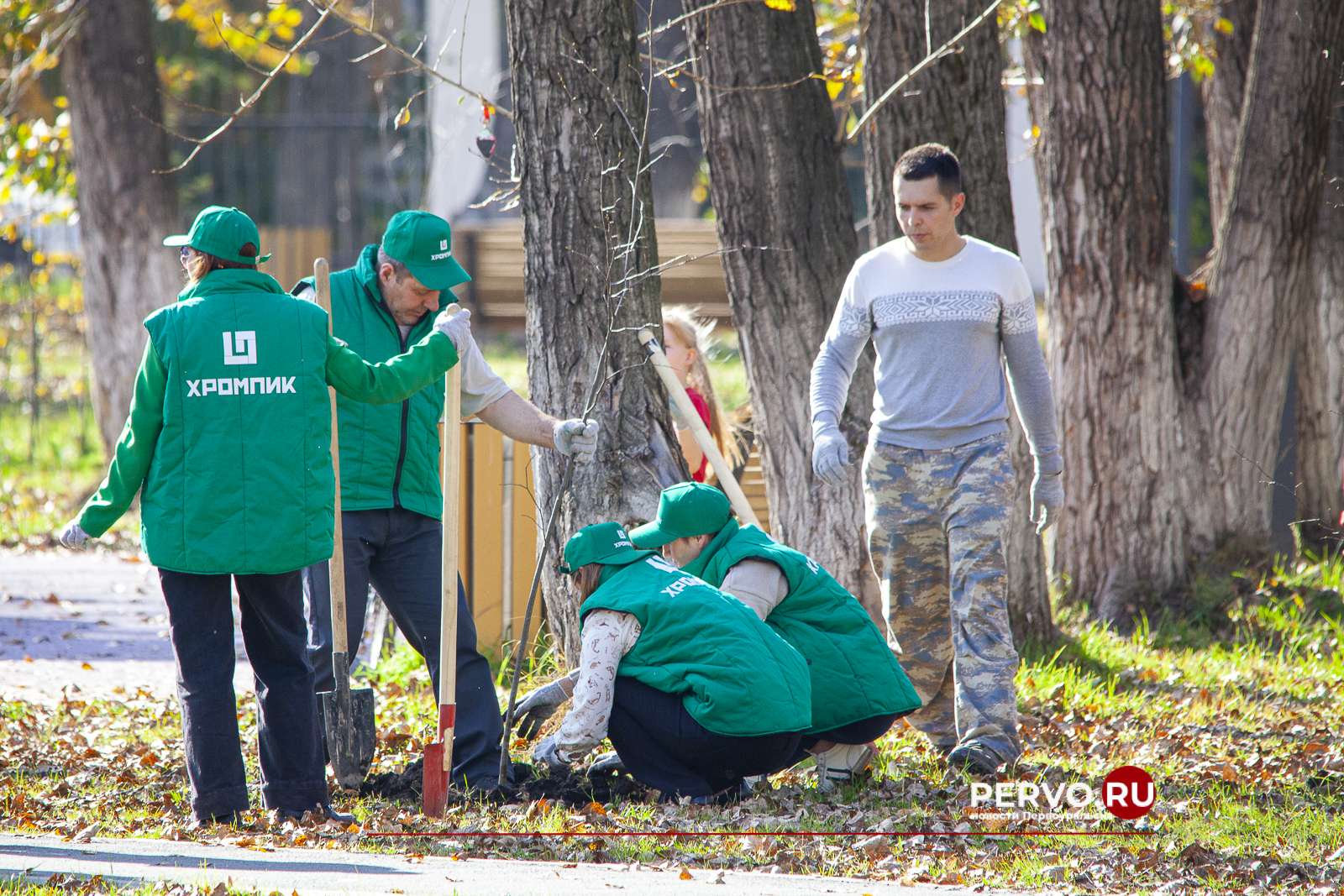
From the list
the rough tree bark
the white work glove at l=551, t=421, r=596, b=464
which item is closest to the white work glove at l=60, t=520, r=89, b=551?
the white work glove at l=551, t=421, r=596, b=464

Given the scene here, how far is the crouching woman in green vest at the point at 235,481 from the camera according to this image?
361 centimetres

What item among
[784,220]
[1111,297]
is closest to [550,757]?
[784,220]

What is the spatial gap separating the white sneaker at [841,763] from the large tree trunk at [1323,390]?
447 centimetres

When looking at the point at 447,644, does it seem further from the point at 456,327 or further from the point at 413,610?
the point at 456,327

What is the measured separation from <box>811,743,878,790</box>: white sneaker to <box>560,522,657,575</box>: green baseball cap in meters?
0.97

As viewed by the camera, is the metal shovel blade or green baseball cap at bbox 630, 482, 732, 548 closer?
green baseball cap at bbox 630, 482, 732, 548

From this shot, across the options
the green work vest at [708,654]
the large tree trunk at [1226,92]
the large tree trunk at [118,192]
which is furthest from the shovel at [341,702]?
the large tree trunk at [118,192]

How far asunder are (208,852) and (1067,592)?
16.2ft

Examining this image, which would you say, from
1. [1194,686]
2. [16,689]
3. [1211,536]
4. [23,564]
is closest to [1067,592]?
[1211,536]

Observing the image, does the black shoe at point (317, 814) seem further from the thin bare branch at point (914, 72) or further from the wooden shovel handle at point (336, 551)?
the thin bare branch at point (914, 72)

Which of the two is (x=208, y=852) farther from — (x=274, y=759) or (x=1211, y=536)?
(x=1211, y=536)

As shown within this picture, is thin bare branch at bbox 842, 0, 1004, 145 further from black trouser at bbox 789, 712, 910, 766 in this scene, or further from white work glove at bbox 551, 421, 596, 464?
black trouser at bbox 789, 712, 910, 766

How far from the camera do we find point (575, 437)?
4203 mm

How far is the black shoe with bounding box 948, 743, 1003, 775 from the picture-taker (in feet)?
14.1
